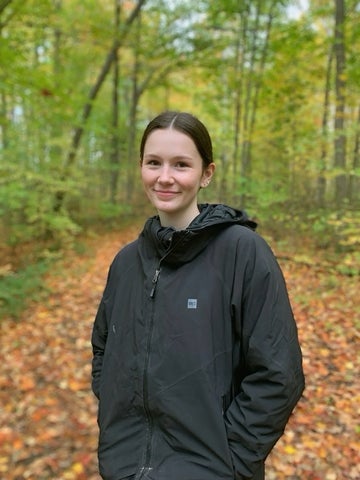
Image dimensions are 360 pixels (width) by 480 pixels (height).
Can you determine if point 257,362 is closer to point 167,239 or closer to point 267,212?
point 167,239

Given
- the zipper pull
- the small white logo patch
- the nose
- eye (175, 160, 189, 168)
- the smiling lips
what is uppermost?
eye (175, 160, 189, 168)

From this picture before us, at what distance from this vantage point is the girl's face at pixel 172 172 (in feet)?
5.16

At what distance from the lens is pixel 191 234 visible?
1521mm

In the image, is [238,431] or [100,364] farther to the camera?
[100,364]

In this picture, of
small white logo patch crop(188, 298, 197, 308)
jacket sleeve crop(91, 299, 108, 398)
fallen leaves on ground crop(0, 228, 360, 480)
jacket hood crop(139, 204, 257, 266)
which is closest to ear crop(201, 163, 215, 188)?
jacket hood crop(139, 204, 257, 266)

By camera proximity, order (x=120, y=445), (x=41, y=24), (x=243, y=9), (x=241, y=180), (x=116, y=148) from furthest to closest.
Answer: (x=116, y=148) → (x=243, y=9) → (x=241, y=180) → (x=41, y=24) → (x=120, y=445)

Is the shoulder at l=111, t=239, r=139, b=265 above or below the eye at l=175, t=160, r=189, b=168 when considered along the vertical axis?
below

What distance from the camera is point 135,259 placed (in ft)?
5.97

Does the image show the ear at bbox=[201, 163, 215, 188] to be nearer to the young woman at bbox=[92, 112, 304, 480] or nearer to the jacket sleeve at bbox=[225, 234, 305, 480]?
the young woman at bbox=[92, 112, 304, 480]

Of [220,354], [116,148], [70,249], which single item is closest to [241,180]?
[70,249]

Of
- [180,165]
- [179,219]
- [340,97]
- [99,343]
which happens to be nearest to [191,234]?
[179,219]

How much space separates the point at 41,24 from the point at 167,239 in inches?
343

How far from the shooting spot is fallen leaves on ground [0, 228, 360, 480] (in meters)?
3.30

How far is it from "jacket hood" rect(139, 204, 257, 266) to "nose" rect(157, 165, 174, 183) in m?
0.21
